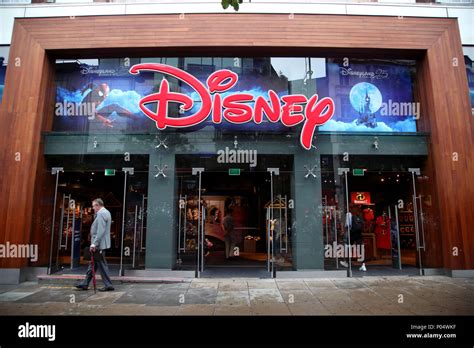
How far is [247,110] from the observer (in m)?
9.12

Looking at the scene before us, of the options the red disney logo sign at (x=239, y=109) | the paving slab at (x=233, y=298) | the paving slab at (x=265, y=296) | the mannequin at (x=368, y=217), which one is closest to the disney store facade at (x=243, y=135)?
the red disney logo sign at (x=239, y=109)

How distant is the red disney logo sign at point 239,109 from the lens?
9.09 meters

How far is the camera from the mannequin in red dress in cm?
1073

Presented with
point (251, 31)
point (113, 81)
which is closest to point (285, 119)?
point (251, 31)

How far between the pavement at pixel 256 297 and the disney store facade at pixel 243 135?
0.87 meters

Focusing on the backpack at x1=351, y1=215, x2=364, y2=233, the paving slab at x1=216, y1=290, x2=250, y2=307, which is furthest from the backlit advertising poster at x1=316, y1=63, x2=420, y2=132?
the paving slab at x1=216, y1=290, x2=250, y2=307

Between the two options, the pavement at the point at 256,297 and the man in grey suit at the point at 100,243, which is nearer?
the pavement at the point at 256,297

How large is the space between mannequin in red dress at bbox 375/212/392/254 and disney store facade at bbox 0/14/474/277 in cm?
61

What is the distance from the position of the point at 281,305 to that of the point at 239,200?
667cm

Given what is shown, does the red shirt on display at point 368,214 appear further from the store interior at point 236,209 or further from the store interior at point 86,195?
the store interior at point 86,195

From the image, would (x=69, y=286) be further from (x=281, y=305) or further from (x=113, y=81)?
(x=113, y=81)

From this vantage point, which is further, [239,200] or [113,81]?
[239,200]

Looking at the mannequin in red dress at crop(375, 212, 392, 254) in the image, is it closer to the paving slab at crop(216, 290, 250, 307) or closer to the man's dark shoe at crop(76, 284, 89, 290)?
the paving slab at crop(216, 290, 250, 307)
